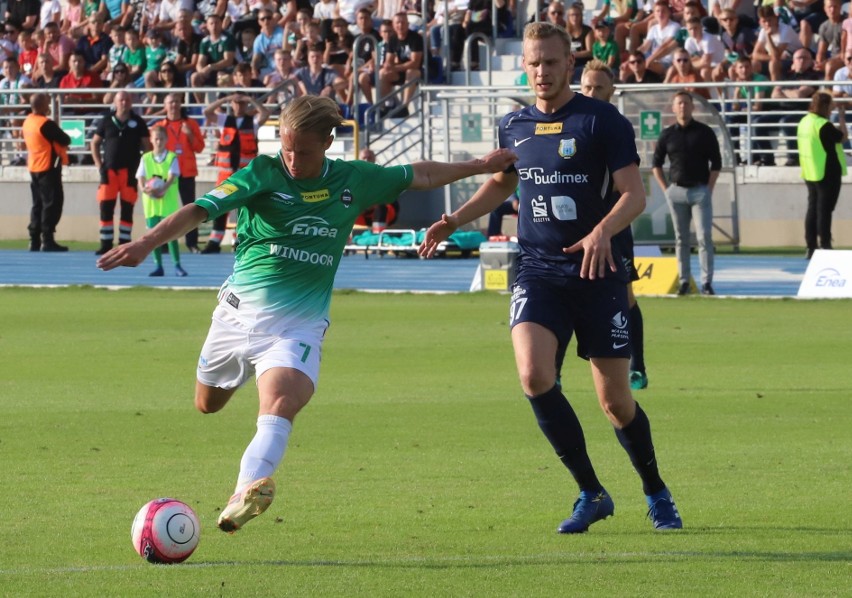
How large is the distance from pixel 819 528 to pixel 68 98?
27.0 m

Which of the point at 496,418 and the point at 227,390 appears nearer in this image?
the point at 227,390

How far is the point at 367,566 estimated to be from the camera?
6145mm

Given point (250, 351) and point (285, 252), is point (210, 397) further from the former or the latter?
point (285, 252)

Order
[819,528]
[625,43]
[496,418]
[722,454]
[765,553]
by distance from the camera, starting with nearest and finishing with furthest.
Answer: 1. [765,553]
2. [819,528]
3. [722,454]
4. [496,418]
5. [625,43]

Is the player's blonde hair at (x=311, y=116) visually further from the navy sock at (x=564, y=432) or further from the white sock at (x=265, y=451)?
the navy sock at (x=564, y=432)

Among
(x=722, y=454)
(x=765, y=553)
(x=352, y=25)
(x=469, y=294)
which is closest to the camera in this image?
(x=765, y=553)

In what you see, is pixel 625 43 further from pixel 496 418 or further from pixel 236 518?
pixel 236 518

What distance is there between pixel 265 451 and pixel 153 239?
93cm

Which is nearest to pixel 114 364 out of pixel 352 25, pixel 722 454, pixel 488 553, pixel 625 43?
pixel 722 454

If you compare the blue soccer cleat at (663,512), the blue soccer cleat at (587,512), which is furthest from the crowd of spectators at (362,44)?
the blue soccer cleat at (587,512)

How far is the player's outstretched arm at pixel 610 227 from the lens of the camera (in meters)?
6.68

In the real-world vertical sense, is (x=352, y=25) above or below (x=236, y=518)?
above

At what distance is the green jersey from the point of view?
6715 millimetres

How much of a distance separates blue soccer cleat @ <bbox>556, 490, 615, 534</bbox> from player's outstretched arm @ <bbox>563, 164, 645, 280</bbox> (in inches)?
38.2
